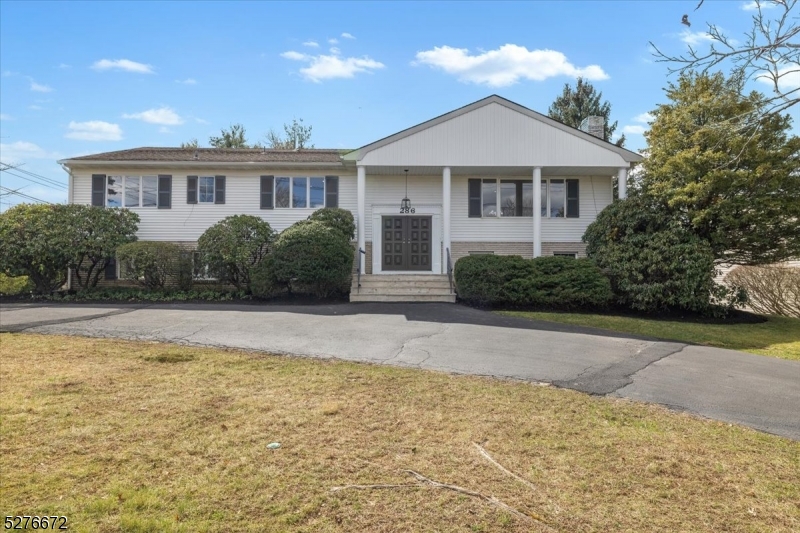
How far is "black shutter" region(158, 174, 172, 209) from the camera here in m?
16.5

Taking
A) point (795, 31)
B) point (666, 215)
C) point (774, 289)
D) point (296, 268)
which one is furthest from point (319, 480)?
point (774, 289)

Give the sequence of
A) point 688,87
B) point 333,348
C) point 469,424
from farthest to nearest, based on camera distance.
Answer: point 688,87 < point 333,348 < point 469,424

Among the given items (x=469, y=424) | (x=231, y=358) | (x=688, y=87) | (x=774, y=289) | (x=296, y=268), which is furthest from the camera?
(x=774, y=289)

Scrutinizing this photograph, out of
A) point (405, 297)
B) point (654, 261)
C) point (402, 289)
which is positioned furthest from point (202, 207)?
point (654, 261)

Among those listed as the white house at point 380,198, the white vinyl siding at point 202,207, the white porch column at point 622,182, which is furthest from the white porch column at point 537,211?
the white vinyl siding at point 202,207

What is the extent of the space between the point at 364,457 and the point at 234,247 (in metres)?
11.2

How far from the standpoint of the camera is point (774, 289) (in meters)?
14.7

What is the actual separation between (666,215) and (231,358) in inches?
467

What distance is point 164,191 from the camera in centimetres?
1652

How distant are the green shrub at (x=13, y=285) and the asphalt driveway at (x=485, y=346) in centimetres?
377

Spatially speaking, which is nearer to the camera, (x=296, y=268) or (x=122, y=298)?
(x=296, y=268)

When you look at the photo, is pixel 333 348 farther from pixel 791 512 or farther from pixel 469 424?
pixel 791 512

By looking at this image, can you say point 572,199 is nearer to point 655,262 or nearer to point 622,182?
point 622,182

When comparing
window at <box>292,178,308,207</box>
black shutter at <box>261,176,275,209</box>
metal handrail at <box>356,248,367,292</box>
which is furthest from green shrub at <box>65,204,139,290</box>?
metal handrail at <box>356,248,367,292</box>
